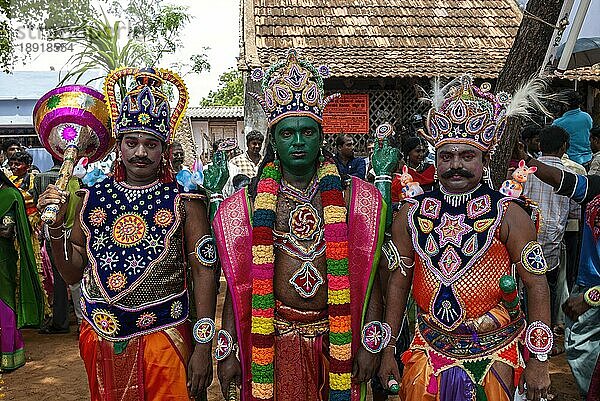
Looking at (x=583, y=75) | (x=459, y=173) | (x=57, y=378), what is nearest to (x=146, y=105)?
(x=459, y=173)

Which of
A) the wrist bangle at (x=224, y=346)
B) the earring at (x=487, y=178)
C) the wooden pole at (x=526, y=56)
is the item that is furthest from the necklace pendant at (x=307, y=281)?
the wooden pole at (x=526, y=56)

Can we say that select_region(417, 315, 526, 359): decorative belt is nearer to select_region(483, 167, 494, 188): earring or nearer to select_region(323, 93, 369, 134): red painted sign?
select_region(483, 167, 494, 188): earring

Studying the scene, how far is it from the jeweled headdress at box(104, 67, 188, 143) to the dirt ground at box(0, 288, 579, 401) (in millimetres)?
3092

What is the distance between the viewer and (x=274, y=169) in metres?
3.31

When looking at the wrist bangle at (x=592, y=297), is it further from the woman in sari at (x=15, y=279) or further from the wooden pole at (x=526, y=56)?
the woman in sari at (x=15, y=279)

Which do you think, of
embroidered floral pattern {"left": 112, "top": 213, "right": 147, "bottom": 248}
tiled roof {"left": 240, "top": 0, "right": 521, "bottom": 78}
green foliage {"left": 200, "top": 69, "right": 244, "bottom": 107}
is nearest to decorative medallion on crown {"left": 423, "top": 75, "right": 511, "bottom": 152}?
embroidered floral pattern {"left": 112, "top": 213, "right": 147, "bottom": 248}

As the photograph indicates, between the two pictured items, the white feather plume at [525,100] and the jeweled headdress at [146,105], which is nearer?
the jeweled headdress at [146,105]

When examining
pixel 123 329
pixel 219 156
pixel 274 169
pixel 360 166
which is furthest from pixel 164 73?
pixel 360 166

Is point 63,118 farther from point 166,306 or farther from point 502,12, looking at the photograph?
point 502,12

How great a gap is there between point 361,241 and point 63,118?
1.78 metres

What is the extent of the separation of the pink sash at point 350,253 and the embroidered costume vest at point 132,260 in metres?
0.28

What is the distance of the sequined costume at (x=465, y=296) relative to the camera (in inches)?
119

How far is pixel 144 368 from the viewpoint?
332cm

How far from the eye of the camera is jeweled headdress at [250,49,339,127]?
322 cm
